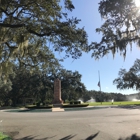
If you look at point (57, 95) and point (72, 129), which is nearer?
point (72, 129)

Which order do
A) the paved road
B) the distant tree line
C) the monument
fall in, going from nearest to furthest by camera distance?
the paved road → the monument → the distant tree line

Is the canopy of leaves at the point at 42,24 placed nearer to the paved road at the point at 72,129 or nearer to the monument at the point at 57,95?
the paved road at the point at 72,129

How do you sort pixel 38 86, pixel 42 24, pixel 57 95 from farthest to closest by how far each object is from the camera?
pixel 38 86 → pixel 57 95 → pixel 42 24

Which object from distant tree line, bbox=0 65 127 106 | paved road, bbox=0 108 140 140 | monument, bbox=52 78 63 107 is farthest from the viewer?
distant tree line, bbox=0 65 127 106

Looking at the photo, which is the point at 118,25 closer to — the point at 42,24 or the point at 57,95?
the point at 42,24

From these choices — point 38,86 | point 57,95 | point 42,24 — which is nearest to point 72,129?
point 42,24

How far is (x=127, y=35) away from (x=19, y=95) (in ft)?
167

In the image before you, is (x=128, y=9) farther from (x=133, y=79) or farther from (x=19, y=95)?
(x=19, y=95)

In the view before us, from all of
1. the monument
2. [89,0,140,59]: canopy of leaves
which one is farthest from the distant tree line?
[89,0,140,59]: canopy of leaves

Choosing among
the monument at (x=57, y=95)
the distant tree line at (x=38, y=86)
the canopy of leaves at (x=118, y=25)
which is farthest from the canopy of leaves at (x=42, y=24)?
the distant tree line at (x=38, y=86)

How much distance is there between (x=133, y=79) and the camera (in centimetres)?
5050

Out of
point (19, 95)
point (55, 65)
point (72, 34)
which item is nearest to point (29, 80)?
point (19, 95)

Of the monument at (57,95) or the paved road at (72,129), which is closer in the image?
the paved road at (72,129)

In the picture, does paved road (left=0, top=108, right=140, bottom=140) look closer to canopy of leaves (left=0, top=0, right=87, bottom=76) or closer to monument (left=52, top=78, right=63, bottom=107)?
canopy of leaves (left=0, top=0, right=87, bottom=76)
